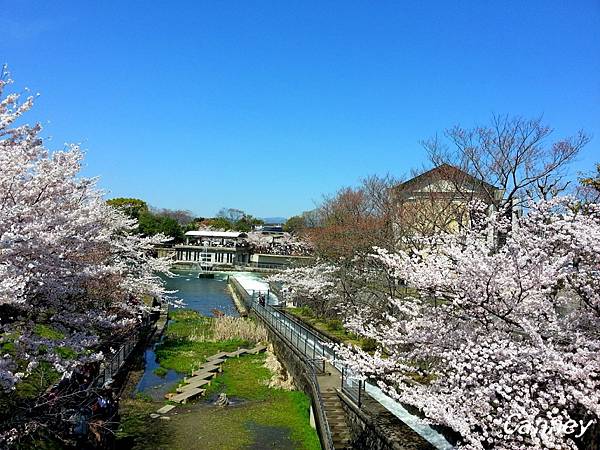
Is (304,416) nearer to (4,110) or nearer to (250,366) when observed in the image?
(250,366)

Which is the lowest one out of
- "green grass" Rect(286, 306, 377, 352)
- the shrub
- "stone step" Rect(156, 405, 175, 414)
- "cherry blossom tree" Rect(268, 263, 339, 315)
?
"stone step" Rect(156, 405, 175, 414)

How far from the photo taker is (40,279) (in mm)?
7484

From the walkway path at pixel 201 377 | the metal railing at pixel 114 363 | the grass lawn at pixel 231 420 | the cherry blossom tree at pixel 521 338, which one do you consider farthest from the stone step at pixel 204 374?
the cherry blossom tree at pixel 521 338

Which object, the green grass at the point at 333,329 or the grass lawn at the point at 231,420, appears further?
the green grass at the point at 333,329

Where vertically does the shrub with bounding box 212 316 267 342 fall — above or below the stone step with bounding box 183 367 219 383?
above

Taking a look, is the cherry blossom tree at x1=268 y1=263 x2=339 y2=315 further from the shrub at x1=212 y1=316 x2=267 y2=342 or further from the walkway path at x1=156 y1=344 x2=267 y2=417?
the walkway path at x1=156 y1=344 x2=267 y2=417

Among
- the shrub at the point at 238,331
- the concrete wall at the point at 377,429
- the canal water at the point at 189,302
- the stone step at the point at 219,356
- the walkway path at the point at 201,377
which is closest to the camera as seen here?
the concrete wall at the point at 377,429

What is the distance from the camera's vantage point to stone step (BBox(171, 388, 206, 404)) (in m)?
15.8

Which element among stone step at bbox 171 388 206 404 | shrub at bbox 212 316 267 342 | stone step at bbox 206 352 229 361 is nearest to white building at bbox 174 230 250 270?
shrub at bbox 212 316 267 342

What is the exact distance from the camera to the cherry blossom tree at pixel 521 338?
20.1 feet

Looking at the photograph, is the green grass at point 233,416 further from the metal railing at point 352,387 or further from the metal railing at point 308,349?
the metal railing at point 352,387

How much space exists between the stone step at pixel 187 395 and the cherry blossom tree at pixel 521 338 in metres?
9.81

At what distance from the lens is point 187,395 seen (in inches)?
638

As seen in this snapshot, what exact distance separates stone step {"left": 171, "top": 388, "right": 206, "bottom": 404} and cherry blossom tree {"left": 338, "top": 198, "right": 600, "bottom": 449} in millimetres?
9810
